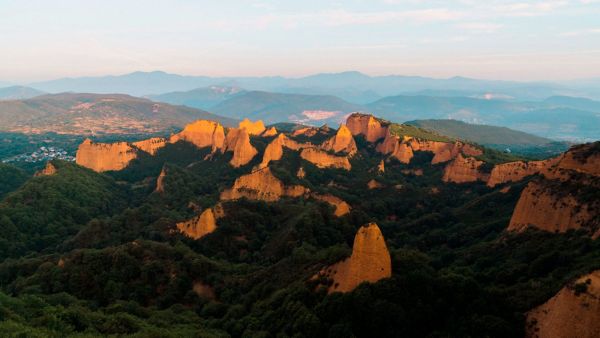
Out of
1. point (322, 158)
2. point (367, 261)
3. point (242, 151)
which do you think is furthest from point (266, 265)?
point (242, 151)

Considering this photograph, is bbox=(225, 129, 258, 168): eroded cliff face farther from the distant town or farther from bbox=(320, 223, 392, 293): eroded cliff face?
the distant town

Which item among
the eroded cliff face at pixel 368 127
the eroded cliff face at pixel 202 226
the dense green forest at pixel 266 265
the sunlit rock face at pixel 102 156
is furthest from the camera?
the eroded cliff face at pixel 368 127

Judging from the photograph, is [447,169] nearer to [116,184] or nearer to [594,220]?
[594,220]

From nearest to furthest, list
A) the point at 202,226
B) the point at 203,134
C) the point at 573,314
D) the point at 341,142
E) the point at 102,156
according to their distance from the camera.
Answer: the point at 573,314 → the point at 202,226 → the point at 102,156 → the point at 341,142 → the point at 203,134

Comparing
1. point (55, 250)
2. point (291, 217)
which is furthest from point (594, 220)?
point (55, 250)

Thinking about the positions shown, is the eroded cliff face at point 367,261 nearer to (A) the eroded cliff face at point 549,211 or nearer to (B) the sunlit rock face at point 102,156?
(A) the eroded cliff face at point 549,211

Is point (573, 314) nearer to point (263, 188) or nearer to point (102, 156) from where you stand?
point (263, 188)

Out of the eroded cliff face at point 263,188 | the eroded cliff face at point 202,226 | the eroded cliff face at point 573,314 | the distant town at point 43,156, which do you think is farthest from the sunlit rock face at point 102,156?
the eroded cliff face at point 573,314
